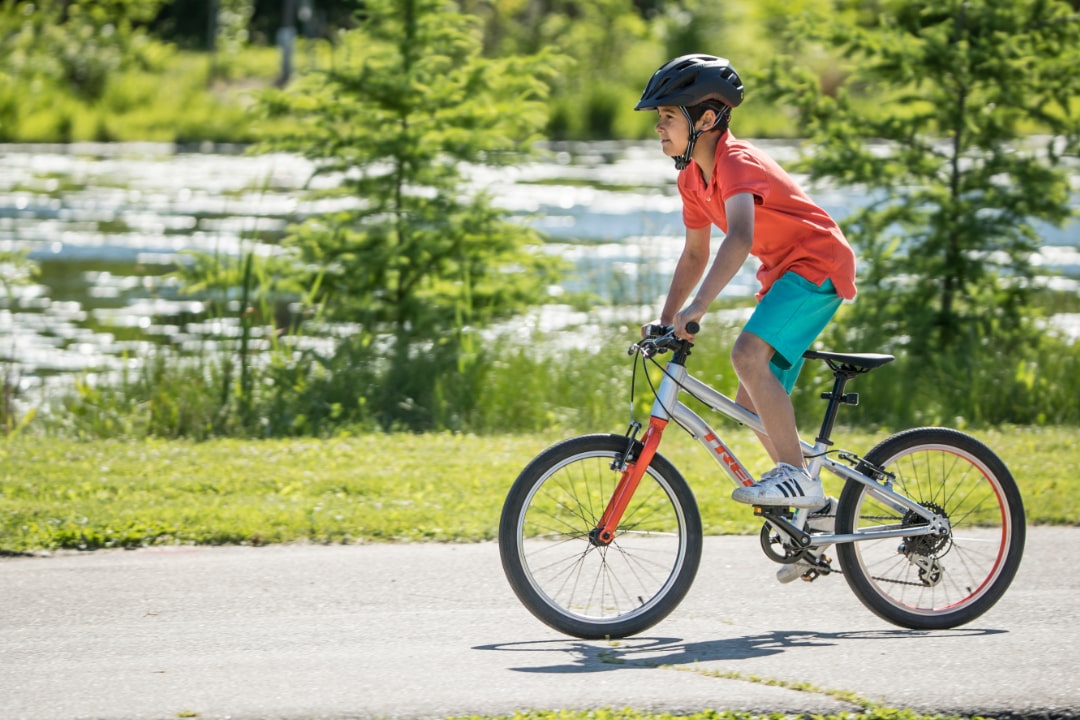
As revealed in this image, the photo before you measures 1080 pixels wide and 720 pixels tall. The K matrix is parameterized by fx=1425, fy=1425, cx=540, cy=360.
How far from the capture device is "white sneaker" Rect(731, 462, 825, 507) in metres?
5.20

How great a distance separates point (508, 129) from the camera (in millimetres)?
12039

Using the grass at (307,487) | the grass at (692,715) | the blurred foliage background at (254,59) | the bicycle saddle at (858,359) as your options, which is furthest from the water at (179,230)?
the grass at (692,715)

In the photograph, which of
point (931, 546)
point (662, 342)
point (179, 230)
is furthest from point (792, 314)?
point (179, 230)

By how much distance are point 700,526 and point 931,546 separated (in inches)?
37.8

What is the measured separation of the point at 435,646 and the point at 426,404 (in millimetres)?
5593

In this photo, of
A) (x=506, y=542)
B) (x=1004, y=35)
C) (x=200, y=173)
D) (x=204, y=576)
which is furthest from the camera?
(x=200, y=173)

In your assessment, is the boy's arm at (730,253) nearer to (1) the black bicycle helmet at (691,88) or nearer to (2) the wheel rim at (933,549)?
(1) the black bicycle helmet at (691,88)

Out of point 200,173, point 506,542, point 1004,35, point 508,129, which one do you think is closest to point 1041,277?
point 1004,35

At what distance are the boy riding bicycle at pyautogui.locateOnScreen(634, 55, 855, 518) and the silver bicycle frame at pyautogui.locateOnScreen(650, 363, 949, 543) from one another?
0.10 metres

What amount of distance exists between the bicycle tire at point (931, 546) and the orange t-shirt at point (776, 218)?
2.39ft

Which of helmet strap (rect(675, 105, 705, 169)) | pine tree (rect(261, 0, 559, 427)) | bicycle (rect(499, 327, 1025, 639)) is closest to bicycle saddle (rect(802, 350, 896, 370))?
bicycle (rect(499, 327, 1025, 639))

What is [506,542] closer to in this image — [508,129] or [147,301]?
[508,129]

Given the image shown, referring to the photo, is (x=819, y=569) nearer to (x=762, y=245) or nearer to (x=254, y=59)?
(x=762, y=245)

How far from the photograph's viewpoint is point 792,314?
5223 millimetres
